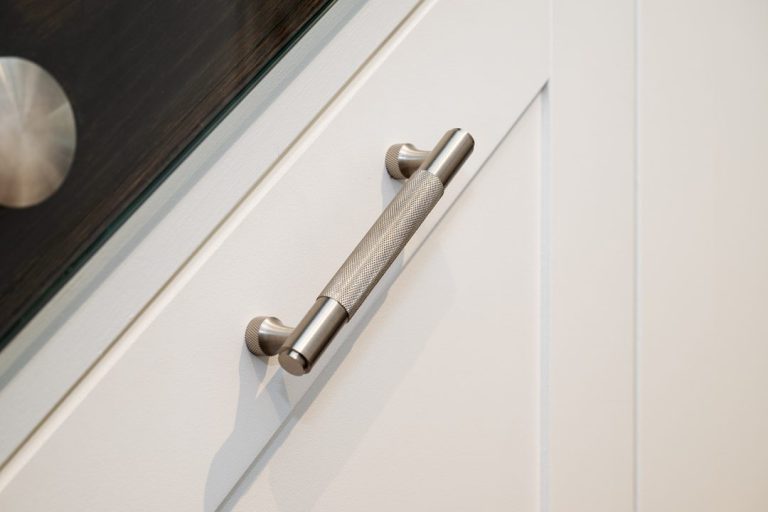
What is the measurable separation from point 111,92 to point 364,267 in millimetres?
148

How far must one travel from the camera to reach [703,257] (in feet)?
2.81

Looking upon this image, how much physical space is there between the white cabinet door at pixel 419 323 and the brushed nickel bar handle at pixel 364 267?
2 centimetres

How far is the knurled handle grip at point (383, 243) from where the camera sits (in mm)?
460

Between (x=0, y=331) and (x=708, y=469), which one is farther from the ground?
(x=708, y=469)

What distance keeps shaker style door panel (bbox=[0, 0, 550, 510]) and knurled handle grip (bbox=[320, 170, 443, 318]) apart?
1.8 inches

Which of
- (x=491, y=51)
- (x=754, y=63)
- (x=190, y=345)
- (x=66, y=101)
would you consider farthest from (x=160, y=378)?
(x=754, y=63)

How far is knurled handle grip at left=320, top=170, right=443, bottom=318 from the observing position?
1.51 feet

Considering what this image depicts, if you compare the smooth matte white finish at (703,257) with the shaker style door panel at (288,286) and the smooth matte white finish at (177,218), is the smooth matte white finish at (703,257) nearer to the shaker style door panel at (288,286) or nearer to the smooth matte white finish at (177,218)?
the shaker style door panel at (288,286)

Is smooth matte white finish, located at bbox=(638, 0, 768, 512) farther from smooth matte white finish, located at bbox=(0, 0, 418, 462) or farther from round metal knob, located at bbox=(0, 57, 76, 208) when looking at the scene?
round metal knob, located at bbox=(0, 57, 76, 208)

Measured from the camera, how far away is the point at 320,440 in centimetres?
53

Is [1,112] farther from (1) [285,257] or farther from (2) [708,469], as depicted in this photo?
(2) [708,469]

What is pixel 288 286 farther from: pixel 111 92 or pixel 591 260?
pixel 591 260

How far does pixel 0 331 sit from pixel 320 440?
21 cm

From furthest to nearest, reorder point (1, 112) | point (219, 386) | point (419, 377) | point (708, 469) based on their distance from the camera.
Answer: point (708, 469) < point (419, 377) < point (219, 386) < point (1, 112)
